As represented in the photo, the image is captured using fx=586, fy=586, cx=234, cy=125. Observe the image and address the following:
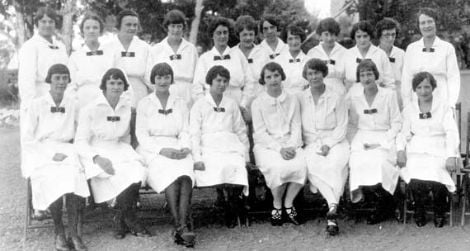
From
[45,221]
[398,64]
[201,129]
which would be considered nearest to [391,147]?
[398,64]

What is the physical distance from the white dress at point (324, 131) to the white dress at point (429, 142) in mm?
580

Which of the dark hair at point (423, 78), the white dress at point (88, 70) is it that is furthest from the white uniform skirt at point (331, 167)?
the white dress at point (88, 70)

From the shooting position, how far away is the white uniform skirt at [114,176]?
211 inches

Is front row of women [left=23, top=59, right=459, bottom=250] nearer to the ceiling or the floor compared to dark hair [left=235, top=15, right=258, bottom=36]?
nearer to the floor

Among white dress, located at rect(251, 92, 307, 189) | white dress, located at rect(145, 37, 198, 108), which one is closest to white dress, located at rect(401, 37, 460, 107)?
white dress, located at rect(251, 92, 307, 189)

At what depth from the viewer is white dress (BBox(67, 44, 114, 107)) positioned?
244 inches

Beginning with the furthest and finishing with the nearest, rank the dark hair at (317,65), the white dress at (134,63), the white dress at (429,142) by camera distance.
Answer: the white dress at (134,63) → the dark hair at (317,65) → the white dress at (429,142)

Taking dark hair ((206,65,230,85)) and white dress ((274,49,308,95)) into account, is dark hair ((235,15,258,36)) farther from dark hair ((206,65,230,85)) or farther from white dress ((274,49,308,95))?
dark hair ((206,65,230,85))

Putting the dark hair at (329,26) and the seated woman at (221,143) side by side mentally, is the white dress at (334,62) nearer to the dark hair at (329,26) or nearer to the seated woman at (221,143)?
the dark hair at (329,26)

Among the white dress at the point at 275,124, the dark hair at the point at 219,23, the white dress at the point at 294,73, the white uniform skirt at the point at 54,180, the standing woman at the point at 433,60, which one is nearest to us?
the white uniform skirt at the point at 54,180

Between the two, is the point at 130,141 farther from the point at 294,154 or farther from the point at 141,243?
the point at 294,154

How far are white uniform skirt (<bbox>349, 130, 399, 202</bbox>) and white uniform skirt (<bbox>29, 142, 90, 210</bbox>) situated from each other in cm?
257

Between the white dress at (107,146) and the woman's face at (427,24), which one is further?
the woman's face at (427,24)

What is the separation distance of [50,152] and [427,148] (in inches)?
143
